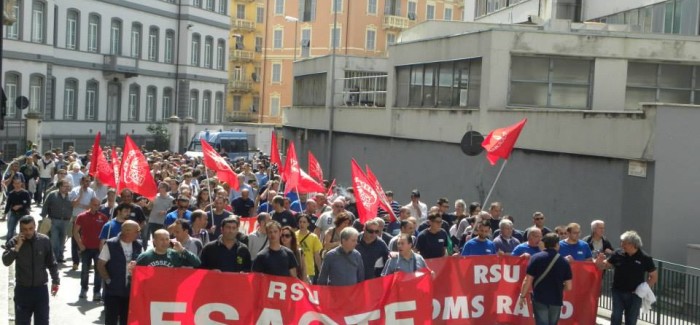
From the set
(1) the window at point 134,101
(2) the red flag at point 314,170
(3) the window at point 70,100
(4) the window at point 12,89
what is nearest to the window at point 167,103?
(1) the window at point 134,101

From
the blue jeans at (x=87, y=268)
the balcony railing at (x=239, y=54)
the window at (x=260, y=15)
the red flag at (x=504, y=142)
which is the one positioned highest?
the window at (x=260, y=15)

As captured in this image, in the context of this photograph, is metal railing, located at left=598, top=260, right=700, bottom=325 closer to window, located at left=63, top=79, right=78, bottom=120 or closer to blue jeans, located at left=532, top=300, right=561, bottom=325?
blue jeans, located at left=532, top=300, right=561, bottom=325

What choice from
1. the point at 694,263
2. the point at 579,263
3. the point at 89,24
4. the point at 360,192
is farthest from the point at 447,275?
the point at 89,24

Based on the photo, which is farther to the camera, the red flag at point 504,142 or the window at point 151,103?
the window at point 151,103

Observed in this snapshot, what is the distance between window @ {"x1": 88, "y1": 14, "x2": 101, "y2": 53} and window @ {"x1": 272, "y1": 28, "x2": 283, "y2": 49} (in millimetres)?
31928

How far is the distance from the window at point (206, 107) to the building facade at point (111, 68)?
0.21 ft

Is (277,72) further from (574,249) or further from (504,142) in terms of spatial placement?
(574,249)

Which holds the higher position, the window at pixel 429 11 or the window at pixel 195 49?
the window at pixel 429 11

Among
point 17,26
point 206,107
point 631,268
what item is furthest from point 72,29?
point 631,268

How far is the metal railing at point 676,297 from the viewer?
15156 mm

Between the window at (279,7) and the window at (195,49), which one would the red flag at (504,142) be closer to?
the window at (195,49)

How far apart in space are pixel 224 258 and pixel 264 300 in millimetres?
810

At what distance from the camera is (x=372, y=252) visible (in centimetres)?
1302

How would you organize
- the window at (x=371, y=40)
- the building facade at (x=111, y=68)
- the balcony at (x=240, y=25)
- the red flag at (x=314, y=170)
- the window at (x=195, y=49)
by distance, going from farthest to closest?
the balcony at (x=240, y=25) → the window at (x=371, y=40) → the window at (x=195, y=49) → the building facade at (x=111, y=68) → the red flag at (x=314, y=170)
